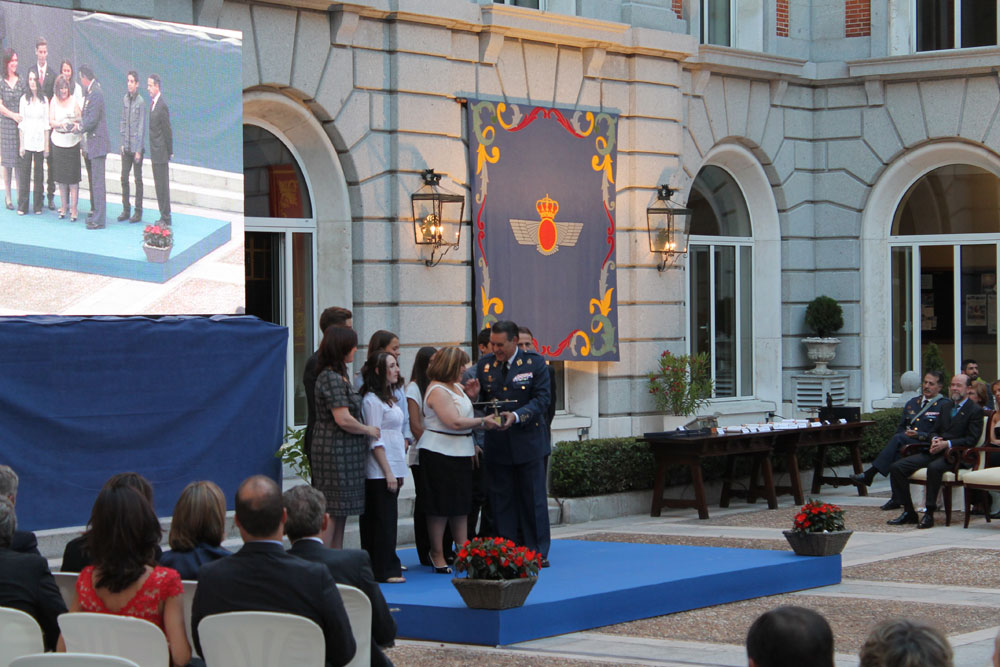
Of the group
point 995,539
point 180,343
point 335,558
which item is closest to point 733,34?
point 995,539

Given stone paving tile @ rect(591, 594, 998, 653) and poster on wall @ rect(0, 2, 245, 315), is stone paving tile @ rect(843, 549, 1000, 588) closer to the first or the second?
stone paving tile @ rect(591, 594, 998, 653)

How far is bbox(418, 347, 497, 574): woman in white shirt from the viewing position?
9.45 metres

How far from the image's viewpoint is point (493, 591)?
797 cm

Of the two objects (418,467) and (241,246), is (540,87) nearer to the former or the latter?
(241,246)

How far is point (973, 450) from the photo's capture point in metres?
13.2

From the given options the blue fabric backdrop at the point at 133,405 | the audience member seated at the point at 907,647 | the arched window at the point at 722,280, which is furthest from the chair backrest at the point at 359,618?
the arched window at the point at 722,280

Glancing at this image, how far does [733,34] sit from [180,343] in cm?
930

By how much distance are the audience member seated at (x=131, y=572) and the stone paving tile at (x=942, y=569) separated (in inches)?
248

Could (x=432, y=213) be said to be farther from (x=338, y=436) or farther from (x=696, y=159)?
Answer: (x=338, y=436)

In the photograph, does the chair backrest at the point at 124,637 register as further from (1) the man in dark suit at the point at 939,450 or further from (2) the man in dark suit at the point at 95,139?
(1) the man in dark suit at the point at 939,450

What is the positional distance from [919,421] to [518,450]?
18.4 ft

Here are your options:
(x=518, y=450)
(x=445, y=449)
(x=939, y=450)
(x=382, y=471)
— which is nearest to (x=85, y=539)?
(x=382, y=471)

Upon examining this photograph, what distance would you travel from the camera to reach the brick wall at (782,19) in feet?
58.5

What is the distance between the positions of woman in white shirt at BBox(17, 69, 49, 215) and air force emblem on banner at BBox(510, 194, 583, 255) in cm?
514
